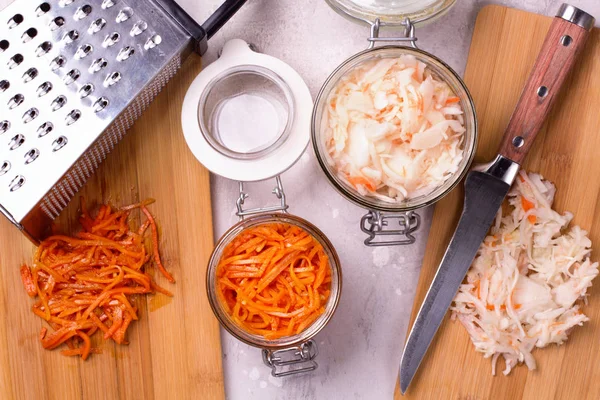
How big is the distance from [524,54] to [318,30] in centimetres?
57

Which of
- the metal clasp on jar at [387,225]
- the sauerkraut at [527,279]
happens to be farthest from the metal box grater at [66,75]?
the sauerkraut at [527,279]

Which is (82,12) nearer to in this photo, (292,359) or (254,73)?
(254,73)

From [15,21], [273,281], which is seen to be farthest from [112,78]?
[273,281]

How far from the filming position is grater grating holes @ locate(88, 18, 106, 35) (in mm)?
1472

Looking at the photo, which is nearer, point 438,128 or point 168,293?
point 438,128

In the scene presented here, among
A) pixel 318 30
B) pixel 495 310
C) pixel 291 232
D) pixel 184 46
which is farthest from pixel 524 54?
pixel 184 46

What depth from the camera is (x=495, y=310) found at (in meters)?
1.59

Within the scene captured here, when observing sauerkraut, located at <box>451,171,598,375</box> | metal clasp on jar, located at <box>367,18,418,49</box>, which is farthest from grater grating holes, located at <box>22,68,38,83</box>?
sauerkraut, located at <box>451,171,598,375</box>

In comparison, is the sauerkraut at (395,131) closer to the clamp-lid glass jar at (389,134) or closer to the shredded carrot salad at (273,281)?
the clamp-lid glass jar at (389,134)

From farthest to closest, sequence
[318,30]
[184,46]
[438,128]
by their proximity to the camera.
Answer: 1. [318,30]
2. [184,46]
3. [438,128]

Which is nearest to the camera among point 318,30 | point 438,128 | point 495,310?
point 438,128

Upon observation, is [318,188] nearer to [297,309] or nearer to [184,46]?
[297,309]

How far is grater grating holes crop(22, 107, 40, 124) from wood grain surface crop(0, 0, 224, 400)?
24cm

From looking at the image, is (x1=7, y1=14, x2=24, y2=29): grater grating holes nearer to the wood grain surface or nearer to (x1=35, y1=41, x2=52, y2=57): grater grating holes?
(x1=35, y1=41, x2=52, y2=57): grater grating holes
